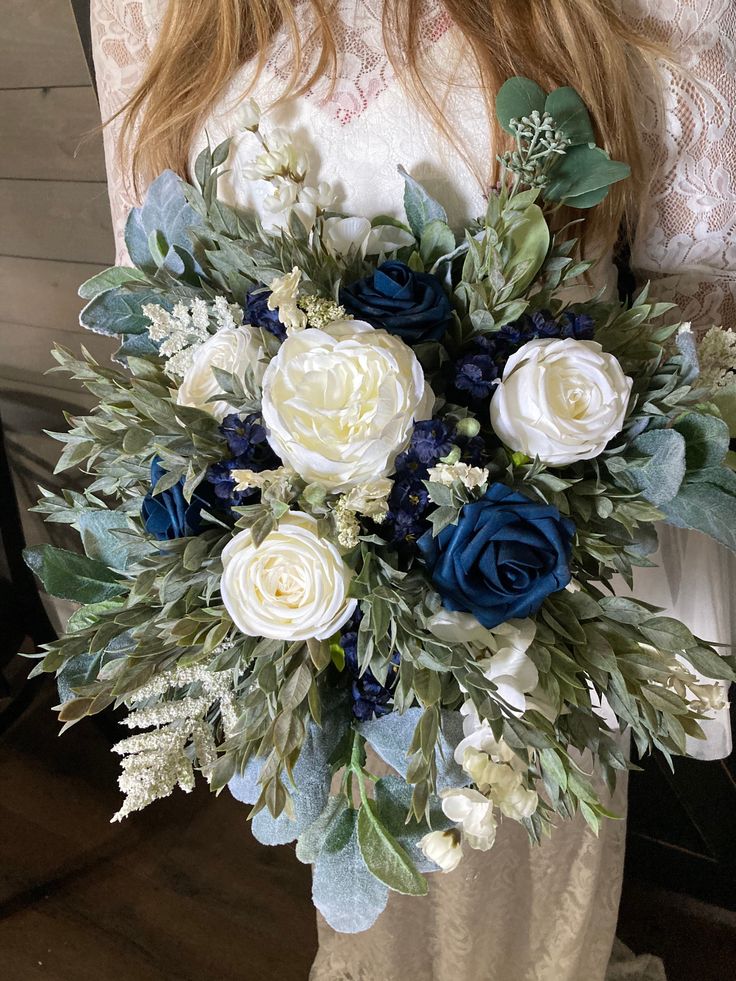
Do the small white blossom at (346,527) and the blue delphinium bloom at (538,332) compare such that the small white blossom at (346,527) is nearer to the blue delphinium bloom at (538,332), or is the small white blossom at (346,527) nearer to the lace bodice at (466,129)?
the blue delphinium bloom at (538,332)

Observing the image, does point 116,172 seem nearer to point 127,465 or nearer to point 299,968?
point 127,465

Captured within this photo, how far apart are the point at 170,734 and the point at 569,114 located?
20.8 inches

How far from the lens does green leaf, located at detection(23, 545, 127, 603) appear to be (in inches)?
23.7

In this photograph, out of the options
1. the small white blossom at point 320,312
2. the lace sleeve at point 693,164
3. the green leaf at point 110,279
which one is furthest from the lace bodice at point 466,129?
the small white blossom at point 320,312

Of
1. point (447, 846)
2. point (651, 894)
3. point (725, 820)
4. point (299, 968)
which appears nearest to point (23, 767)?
point (299, 968)

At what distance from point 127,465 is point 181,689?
167 mm

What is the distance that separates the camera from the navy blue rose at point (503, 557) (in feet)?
1.39

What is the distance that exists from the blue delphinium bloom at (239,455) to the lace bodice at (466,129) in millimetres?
271

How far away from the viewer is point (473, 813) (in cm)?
43

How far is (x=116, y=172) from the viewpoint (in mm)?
770

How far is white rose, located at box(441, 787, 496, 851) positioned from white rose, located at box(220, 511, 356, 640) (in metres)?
0.13

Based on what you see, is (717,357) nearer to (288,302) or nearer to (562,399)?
(562,399)

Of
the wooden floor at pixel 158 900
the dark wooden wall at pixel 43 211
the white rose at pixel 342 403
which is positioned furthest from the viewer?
the wooden floor at pixel 158 900

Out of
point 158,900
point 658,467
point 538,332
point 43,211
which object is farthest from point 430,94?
point 158,900
